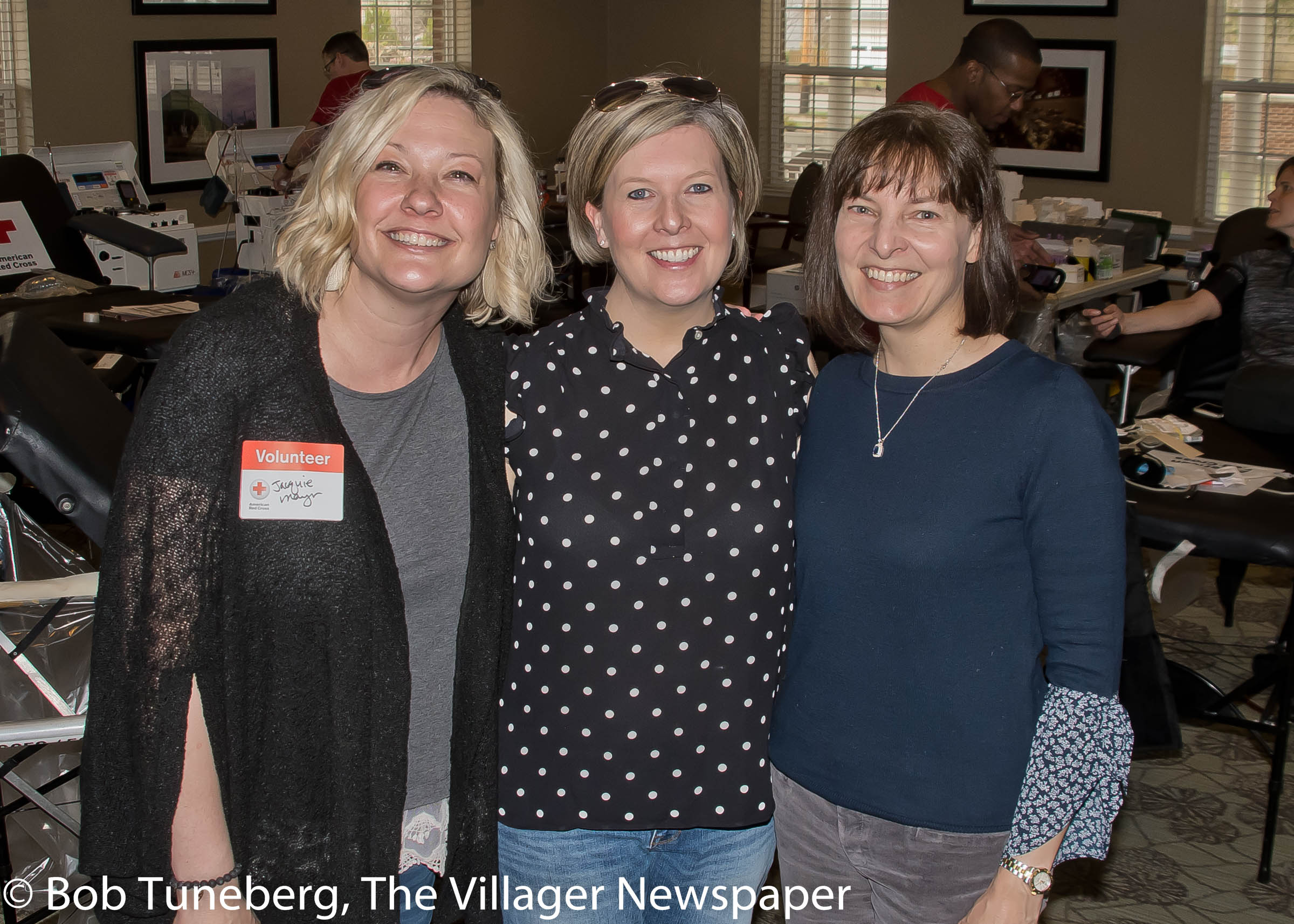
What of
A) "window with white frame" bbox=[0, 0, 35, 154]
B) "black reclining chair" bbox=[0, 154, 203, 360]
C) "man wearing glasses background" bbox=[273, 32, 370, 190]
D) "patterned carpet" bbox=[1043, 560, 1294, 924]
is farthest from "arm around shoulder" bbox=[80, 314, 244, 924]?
"window with white frame" bbox=[0, 0, 35, 154]

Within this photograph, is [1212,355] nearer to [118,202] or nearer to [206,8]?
[118,202]

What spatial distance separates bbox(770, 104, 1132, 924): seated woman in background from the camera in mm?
1350

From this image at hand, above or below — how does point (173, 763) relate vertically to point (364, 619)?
below

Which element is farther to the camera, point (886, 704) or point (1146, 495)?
point (1146, 495)

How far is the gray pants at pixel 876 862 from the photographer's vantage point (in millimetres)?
1424

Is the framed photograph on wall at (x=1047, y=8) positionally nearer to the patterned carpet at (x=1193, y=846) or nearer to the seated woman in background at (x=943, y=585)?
the patterned carpet at (x=1193, y=846)

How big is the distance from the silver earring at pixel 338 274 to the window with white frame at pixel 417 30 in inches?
303

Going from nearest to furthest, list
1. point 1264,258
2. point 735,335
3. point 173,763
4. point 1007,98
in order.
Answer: point 173,763 → point 735,335 → point 1264,258 → point 1007,98

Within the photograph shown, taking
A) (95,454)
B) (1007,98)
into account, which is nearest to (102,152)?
(1007,98)

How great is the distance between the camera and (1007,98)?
4.63 meters

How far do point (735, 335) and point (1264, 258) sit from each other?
303 cm

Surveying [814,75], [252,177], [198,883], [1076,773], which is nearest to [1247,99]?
[814,75]

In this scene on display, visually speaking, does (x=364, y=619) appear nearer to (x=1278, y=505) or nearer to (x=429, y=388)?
(x=429, y=388)

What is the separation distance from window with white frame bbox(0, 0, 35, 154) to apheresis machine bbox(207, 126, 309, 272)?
115 centimetres
